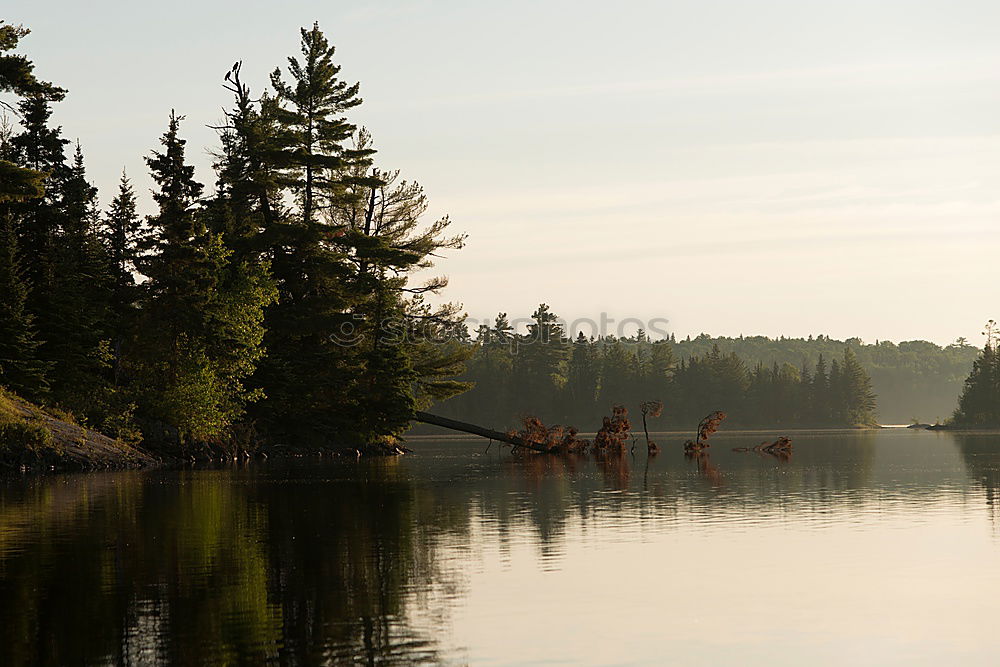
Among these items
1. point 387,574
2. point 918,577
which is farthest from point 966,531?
Answer: point 387,574

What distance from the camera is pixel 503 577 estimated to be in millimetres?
19766

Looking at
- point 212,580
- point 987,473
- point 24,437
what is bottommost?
point 987,473

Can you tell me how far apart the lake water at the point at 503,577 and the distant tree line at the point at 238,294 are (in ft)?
78.8

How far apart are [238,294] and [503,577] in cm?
4768

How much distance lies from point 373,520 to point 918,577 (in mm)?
13953

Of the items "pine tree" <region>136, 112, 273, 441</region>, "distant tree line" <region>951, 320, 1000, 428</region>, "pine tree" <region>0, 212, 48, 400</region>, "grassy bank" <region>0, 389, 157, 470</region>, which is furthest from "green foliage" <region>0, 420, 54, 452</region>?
"distant tree line" <region>951, 320, 1000, 428</region>

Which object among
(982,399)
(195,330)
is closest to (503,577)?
(195,330)

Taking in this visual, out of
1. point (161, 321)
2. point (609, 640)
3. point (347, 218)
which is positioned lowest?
point (609, 640)

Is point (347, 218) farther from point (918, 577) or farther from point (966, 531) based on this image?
point (918, 577)

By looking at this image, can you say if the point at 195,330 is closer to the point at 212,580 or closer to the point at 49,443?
the point at 49,443

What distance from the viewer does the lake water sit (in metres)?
14.3

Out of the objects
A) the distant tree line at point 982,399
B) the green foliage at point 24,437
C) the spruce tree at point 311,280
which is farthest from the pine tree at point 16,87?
the distant tree line at point 982,399

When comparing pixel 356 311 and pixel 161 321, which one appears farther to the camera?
pixel 356 311

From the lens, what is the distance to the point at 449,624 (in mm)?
15711
